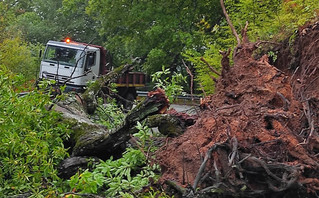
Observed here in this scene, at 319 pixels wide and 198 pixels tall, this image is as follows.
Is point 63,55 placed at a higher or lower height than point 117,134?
lower

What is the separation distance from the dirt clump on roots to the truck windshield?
13.7 metres

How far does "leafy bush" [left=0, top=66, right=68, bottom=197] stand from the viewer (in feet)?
17.5

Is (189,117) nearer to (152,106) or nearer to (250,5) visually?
(152,106)

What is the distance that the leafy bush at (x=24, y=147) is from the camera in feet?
17.5

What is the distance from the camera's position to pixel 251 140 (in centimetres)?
493

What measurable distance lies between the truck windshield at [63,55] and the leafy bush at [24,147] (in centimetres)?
1335

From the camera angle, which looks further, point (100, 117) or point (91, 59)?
point (91, 59)

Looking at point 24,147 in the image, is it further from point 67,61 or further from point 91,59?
point 91,59

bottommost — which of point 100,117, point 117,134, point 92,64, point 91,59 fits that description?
point 92,64

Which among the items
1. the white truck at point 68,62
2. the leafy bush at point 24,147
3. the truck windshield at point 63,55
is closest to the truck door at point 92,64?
the white truck at point 68,62

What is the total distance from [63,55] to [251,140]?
15.6m

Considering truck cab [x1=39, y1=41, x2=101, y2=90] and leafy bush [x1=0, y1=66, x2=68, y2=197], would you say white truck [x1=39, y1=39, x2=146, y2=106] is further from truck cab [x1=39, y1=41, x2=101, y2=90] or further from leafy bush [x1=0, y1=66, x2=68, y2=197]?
leafy bush [x1=0, y1=66, x2=68, y2=197]

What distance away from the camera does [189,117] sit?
19.9 feet

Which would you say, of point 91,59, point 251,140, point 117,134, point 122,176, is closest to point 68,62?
point 91,59
